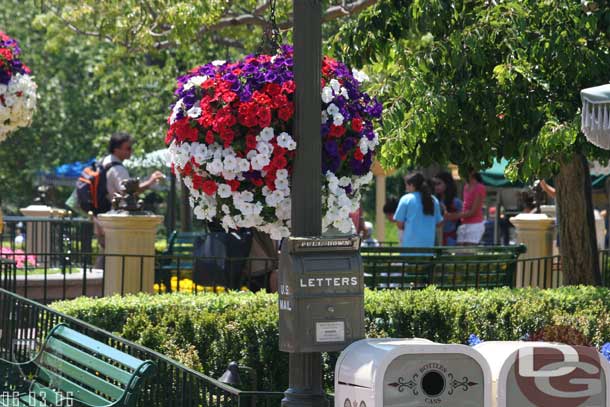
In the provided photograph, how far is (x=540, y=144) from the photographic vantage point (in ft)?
30.2

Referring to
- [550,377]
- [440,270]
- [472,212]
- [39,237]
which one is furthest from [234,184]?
[39,237]

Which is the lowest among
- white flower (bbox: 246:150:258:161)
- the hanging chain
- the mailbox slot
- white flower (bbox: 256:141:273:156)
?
the mailbox slot

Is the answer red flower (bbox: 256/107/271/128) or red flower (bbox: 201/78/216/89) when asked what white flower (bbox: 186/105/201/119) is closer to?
red flower (bbox: 201/78/216/89)

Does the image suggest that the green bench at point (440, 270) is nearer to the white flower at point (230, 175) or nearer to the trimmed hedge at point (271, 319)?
the trimmed hedge at point (271, 319)

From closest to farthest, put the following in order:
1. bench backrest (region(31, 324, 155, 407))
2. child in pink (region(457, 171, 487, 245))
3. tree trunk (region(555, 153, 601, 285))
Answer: bench backrest (region(31, 324, 155, 407)), tree trunk (region(555, 153, 601, 285)), child in pink (region(457, 171, 487, 245))

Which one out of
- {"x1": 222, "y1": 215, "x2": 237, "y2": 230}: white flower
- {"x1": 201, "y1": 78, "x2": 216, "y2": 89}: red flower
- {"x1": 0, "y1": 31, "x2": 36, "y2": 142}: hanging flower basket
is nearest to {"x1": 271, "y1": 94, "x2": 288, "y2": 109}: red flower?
{"x1": 201, "y1": 78, "x2": 216, "y2": 89}: red flower

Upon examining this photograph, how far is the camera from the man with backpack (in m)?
13.6

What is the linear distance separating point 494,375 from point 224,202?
2.45 meters

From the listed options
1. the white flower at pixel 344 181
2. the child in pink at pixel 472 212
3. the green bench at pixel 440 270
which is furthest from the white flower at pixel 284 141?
the child in pink at pixel 472 212

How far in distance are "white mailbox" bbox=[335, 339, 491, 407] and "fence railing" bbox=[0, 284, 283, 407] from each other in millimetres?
621

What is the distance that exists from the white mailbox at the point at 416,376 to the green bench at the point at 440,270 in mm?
5233

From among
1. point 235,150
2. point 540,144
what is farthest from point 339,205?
point 540,144

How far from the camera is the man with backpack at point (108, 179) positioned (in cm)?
1356

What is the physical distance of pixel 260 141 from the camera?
22.2 feet
